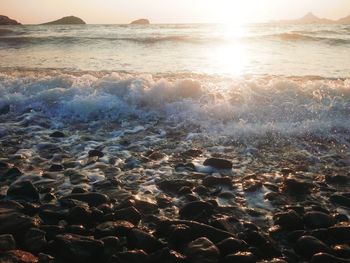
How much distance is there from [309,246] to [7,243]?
116 inches

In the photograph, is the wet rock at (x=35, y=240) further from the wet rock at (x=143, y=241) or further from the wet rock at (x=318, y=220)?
the wet rock at (x=318, y=220)

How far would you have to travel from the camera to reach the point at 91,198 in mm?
4738

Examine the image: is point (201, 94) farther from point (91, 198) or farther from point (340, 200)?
point (91, 198)

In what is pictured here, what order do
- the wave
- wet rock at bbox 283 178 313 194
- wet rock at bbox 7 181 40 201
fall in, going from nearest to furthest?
wet rock at bbox 7 181 40 201
wet rock at bbox 283 178 313 194
the wave

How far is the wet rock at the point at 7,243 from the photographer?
11.9ft

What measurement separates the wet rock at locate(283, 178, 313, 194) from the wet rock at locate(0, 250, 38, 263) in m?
3.30

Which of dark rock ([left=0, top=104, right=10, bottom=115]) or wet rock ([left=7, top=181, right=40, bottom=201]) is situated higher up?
Result: dark rock ([left=0, top=104, right=10, bottom=115])

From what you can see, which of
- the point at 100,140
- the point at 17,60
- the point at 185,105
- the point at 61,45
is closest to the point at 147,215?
the point at 100,140

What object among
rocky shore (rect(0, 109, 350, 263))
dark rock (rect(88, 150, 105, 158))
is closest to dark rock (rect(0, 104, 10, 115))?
rocky shore (rect(0, 109, 350, 263))

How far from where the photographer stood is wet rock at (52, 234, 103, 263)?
3598 millimetres

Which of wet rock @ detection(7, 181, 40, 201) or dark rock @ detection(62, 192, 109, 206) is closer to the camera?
dark rock @ detection(62, 192, 109, 206)

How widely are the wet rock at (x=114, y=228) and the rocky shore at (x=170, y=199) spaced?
11 mm

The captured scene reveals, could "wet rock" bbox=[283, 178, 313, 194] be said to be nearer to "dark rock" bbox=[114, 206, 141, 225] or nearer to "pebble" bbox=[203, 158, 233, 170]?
"pebble" bbox=[203, 158, 233, 170]

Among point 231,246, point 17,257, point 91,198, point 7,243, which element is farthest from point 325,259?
point 7,243
